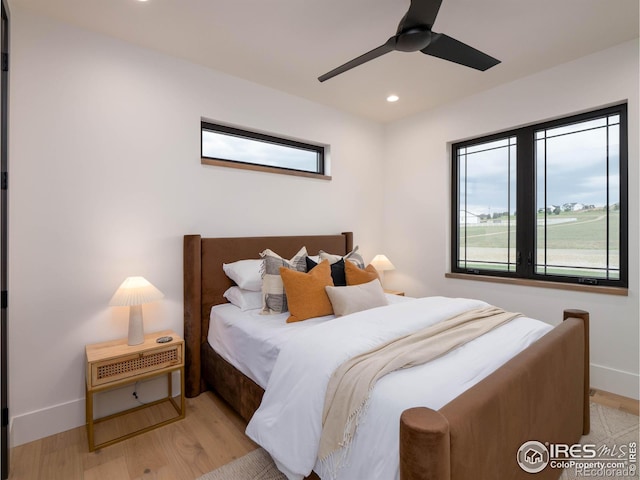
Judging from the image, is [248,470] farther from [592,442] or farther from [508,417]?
[592,442]

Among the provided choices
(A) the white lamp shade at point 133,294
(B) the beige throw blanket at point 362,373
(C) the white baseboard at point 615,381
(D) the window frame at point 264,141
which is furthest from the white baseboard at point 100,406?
(D) the window frame at point 264,141

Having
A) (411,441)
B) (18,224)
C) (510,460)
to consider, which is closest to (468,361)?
(510,460)

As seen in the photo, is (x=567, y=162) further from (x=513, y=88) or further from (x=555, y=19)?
(x=555, y=19)

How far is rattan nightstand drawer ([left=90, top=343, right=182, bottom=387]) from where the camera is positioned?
6.77 ft

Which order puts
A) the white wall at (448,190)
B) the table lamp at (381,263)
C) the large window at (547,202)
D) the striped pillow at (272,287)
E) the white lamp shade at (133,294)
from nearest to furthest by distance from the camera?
1. the white lamp shade at (133,294)
2. the striped pillow at (272,287)
3. the white wall at (448,190)
4. the large window at (547,202)
5. the table lamp at (381,263)

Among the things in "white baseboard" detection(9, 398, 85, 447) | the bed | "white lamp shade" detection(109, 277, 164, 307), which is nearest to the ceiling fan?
the bed

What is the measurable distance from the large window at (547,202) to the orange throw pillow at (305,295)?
2.04 metres

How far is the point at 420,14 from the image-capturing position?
5.56ft

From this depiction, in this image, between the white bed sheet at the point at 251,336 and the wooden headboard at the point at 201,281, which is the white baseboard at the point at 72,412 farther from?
the white bed sheet at the point at 251,336

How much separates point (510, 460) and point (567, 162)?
277 cm

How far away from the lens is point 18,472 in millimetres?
1839

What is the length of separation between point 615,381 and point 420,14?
310 centimetres

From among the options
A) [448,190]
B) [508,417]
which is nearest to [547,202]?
[448,190]

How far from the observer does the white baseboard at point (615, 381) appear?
2586mm
